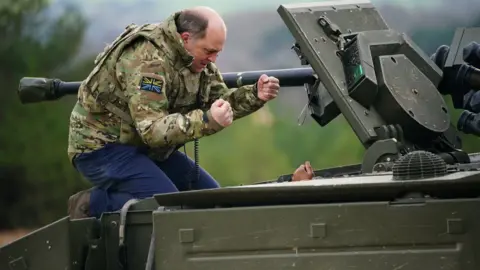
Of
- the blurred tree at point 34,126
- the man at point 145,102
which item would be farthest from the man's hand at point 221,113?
the blurred tree at point 34,126

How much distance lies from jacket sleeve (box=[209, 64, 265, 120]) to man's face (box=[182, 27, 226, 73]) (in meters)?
0.30

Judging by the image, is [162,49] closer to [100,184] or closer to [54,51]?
[100,184]

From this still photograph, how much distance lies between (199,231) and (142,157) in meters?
1.56

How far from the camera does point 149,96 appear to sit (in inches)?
209

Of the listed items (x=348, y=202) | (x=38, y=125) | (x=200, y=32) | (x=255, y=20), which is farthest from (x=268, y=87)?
(x=38, y=125)

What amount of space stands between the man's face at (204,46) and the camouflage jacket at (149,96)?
5cm

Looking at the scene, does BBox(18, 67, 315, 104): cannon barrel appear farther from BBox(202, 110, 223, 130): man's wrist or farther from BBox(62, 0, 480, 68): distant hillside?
BBox(62, 0, 480, 68): distant hillside

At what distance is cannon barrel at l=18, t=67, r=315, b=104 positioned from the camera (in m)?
6.67

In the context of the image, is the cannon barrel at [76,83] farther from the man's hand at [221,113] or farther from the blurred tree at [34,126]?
the blurred tree at [34,126]

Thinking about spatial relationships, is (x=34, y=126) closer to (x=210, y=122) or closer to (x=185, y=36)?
(x=185, y=36)

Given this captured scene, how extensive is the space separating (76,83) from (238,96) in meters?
1.17

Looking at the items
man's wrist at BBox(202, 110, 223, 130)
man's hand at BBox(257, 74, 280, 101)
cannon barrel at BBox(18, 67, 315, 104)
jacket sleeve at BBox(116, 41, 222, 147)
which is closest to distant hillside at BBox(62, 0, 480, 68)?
cannon barrel at BBox(18, 67, 315, 104)

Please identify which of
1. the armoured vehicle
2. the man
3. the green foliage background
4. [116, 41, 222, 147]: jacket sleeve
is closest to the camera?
the armoured vehicle

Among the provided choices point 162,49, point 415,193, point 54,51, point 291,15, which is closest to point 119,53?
point 162,49
